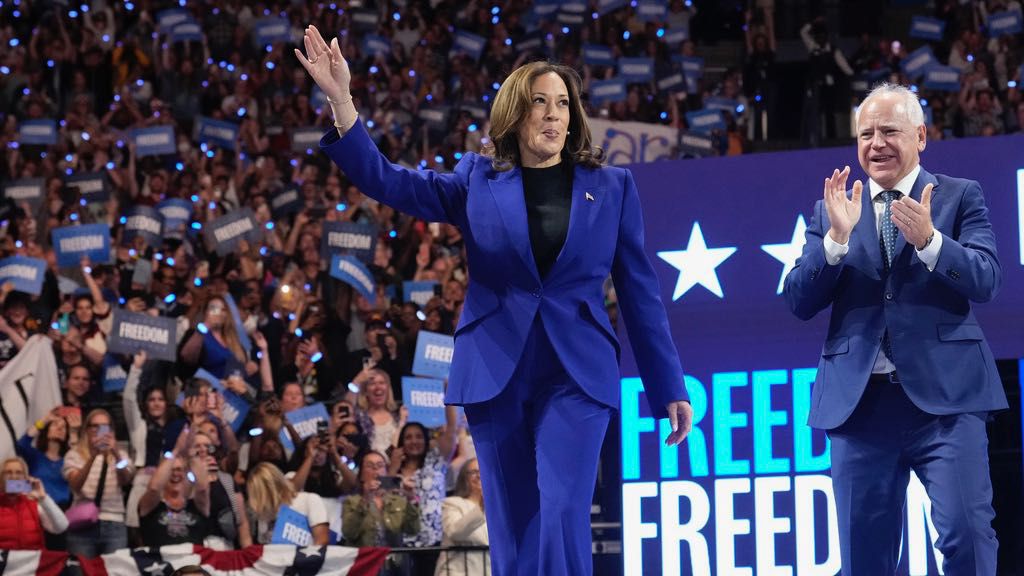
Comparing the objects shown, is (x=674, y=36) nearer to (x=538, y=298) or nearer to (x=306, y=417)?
(x=306, y=417)

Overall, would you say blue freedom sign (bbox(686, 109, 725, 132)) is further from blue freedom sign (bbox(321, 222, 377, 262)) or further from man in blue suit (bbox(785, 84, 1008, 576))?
man in blue suit (bbox(785, 84, 1008, 576))

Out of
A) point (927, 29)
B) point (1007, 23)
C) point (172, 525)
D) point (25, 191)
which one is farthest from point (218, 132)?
point (1007, 23)

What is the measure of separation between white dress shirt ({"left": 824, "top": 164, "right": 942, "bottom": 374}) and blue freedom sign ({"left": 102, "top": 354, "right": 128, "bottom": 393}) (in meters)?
6.40

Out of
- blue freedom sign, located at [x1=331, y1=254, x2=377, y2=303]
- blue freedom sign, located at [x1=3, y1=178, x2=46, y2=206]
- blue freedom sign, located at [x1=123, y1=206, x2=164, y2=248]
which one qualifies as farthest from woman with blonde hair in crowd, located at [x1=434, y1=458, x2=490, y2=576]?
blue freedom sign, located at [x1=3, y1=178, x2=46, y2=206]

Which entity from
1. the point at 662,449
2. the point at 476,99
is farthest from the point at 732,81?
the point at 662,449

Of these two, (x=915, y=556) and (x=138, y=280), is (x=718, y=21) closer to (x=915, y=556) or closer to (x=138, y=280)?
(x=138, y=280)

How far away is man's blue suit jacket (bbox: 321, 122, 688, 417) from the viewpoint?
144 inches

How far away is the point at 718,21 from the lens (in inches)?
634

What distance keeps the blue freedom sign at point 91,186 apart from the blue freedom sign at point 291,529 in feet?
14.6

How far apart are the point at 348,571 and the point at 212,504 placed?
4.15 feet

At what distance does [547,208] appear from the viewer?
12.4 feet

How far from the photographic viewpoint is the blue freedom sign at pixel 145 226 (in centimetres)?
1102

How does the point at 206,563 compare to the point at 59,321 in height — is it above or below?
below

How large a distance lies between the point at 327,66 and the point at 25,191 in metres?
A: 9.03
